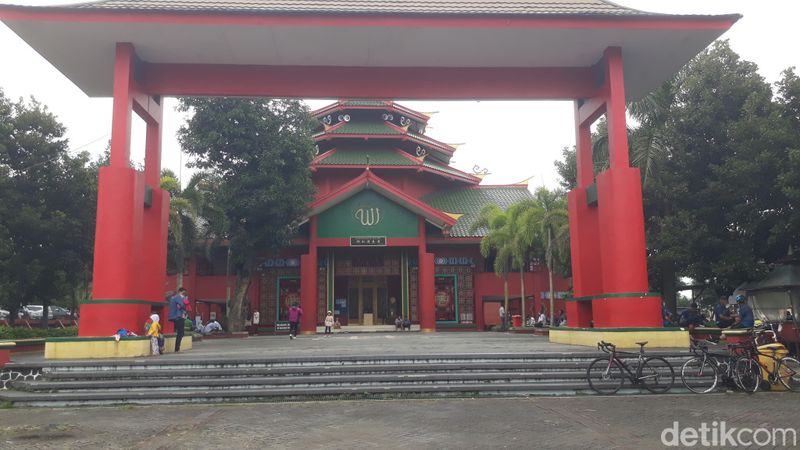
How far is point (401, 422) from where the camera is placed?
7.62 meters

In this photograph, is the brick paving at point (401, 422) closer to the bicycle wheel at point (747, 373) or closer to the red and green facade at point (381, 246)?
the bicycle wheel at point (747, 373)

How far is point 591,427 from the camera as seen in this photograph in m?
7.15

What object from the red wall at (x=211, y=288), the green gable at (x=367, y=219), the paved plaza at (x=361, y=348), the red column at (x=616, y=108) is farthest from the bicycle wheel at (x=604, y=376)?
the red wall at (x=211, y=288)

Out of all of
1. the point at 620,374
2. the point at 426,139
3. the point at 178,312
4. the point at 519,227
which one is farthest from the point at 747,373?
the point at 426,139

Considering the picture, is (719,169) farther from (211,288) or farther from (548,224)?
(211,288)

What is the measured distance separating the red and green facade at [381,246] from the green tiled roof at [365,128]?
0.05m

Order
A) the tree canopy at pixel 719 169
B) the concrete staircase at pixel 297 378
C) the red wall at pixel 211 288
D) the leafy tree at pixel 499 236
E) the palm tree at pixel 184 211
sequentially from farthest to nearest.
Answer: the red wall at pixel 211 288 → the leafy tree at pixel 499 236 → the palm tree at pixel 184 211 → the tree canopy at pixel 719 169 → the concrete staircase at pixel 297 378

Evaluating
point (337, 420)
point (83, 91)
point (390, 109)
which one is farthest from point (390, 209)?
point (337, 420)

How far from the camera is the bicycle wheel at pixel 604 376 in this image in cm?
952

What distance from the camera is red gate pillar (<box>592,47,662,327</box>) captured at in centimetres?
1211

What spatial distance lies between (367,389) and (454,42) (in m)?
7.54

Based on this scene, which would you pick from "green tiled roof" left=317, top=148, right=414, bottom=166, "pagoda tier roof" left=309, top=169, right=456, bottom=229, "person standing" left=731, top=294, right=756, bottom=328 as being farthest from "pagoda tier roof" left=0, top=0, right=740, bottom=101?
"green tiled roof" left=317, top=148, right=414, bottom=166

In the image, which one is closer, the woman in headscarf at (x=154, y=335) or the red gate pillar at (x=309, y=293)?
the woman in headscarf at (x=154, y=335)

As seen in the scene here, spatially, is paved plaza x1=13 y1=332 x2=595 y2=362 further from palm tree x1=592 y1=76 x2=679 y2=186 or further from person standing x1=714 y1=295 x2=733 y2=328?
palm tree x1=592 y1=76 x2=679 y2=186
